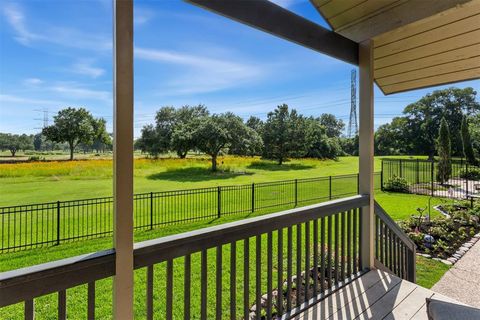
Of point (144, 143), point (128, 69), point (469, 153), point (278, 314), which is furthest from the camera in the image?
point (469, 153)

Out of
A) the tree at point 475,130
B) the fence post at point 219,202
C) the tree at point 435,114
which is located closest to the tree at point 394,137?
the tree at point 435,114

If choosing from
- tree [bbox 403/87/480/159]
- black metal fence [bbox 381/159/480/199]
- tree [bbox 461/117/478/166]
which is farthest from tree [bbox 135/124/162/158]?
tree [bbox 461/117/478/166]

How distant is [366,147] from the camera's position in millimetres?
2242

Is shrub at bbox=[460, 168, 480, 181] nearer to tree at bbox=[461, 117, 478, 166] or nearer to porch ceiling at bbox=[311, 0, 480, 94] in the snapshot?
tree at bbox=[461, 117, 478, 166]

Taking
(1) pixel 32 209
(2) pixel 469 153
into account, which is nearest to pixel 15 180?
(1) pixel 32 209

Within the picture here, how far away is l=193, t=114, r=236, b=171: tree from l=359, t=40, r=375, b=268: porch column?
55.9 inches

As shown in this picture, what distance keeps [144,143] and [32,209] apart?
36.1 inches

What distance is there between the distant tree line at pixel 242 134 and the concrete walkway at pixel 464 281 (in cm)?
183

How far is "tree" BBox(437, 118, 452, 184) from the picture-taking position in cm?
708

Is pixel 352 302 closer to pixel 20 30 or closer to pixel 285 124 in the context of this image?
pixel 285 124

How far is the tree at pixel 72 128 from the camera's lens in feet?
5.17

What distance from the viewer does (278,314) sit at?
5.65 ft

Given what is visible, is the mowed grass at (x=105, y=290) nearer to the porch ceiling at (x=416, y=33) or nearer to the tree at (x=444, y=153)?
the porch ceiling at (x=416, y=33)

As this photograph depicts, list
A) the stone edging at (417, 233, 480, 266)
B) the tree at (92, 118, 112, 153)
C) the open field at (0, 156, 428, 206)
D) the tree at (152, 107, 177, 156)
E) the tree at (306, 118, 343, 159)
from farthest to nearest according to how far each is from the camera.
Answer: the stone edging at (417, 233, 480, 266) < the tree at (306, 118, 343, 159) < the tree at (152, 107, 177, 156) < the tree at (92, 118, 112, 153) < the open field at (0, 156, 428, 206)
